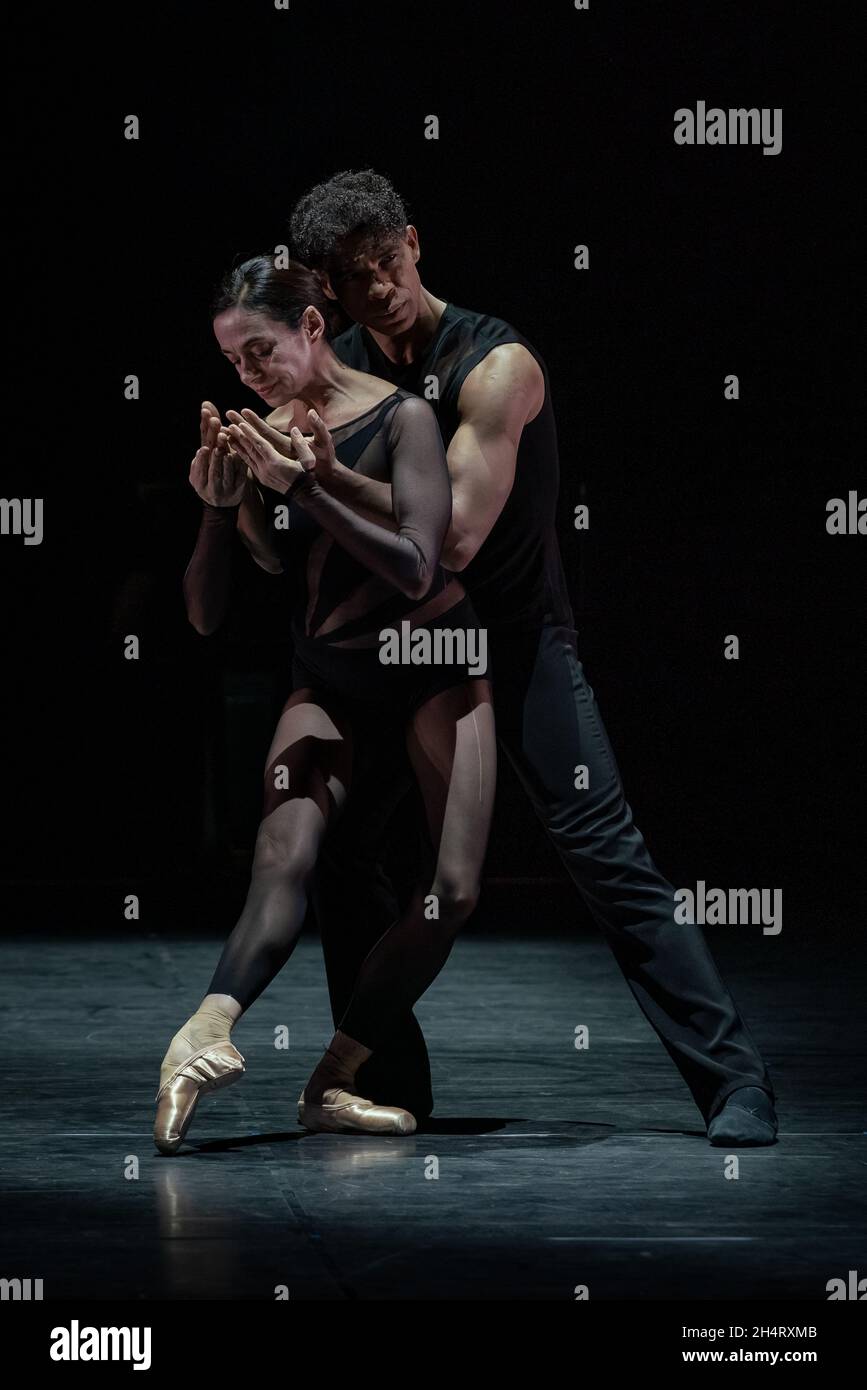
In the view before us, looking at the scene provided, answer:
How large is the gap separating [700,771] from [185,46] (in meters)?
3.76

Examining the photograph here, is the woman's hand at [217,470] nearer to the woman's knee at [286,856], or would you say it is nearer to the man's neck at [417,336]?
the man's neck at [417,336]

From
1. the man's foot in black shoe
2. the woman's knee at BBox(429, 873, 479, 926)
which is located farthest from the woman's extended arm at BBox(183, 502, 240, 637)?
the man's foot in black shoe

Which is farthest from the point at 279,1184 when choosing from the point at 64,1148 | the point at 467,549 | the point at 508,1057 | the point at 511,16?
the point at 511,16

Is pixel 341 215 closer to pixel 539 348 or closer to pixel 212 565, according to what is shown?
pixel 212 565

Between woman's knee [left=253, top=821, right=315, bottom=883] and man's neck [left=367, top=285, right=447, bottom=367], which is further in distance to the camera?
man's neck [left=367, top=285, right=447, bottom=367]

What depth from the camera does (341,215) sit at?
3328mm

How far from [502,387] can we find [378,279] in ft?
0.93

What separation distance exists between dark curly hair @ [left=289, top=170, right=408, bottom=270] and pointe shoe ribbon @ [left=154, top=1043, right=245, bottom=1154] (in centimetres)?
129

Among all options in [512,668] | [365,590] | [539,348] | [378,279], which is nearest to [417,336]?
[378,279]

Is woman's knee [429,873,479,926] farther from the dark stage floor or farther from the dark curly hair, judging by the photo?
the dark curly hair

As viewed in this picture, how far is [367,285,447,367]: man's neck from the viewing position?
3.48 m

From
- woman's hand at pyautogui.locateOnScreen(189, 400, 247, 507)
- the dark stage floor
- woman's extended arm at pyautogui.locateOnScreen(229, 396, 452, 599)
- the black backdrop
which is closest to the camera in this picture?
the dark stage floor

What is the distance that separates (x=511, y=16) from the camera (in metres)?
7.86
